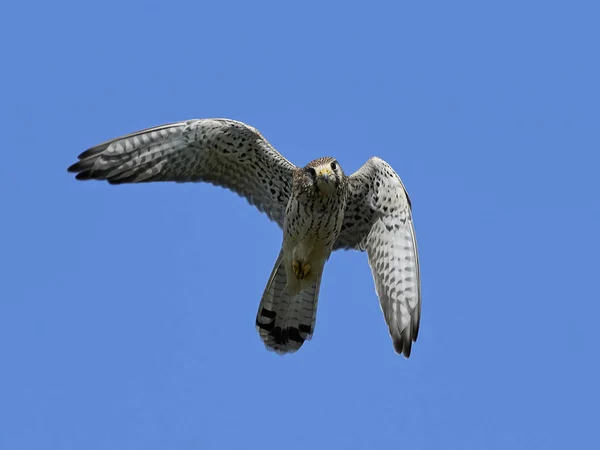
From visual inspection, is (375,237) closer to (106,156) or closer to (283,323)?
(283,323)

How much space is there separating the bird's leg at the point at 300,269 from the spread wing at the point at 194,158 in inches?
33.2

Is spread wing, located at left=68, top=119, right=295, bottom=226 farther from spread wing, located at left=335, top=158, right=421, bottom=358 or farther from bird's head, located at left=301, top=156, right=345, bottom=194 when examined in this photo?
spread wing, located at left=335, top=158, right=421, bottom=358

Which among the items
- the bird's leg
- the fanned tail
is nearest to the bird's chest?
the bird's leg

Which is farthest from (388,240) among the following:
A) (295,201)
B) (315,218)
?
(295,201)

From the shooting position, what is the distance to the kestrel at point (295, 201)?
11203 mm

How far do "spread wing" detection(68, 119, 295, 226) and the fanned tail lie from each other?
967 millimetres

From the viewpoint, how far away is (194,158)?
38.4 feet

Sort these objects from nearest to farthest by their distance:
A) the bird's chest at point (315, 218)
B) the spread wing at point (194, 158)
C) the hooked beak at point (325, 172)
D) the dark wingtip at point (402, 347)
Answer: the dark wingtip at point (402, 347), the hooked beak at point (325, 172), the bird's chest at point (315, 218), the spread wing at point (194, 158)

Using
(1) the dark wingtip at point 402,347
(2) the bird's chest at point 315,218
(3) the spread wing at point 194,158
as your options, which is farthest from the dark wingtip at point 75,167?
(1) the dark wingtip at point 402,347

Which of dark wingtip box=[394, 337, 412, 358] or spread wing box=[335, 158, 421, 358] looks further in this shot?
spread wing box=[335, 158, 421, 358]

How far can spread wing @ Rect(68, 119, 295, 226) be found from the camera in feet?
37.5

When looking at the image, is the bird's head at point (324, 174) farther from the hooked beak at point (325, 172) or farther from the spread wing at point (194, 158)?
the spread wing at point (194, 158)

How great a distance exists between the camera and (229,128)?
37.9 ft

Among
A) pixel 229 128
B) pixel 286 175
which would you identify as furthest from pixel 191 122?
pixel 286 175
